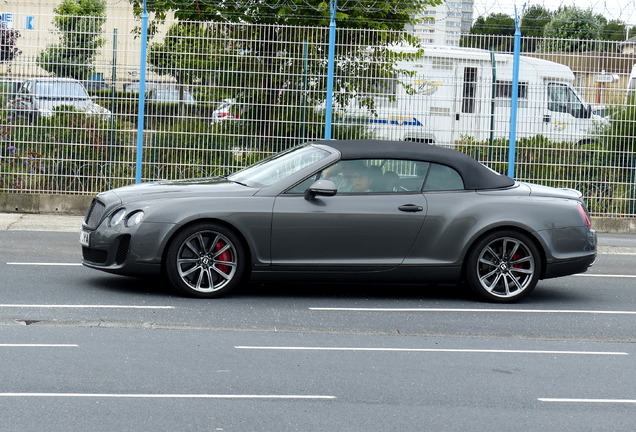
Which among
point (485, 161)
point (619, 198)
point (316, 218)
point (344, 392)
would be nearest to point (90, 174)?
point (485, 161)

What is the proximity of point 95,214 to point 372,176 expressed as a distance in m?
2.53

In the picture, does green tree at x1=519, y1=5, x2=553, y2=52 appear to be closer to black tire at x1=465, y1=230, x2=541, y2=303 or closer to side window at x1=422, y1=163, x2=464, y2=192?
side window at x1=422, y1=163, x2=464, y2=192

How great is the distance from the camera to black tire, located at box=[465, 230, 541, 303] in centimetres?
1016

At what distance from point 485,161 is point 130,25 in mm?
5444

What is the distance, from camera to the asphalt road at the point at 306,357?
20.3ft

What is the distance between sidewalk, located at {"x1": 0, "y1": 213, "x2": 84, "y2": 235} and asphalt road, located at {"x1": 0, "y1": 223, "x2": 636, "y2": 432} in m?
2.90

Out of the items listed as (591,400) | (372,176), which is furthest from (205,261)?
(591,400)

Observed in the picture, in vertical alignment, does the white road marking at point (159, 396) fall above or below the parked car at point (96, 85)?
below

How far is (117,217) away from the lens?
31.7ft

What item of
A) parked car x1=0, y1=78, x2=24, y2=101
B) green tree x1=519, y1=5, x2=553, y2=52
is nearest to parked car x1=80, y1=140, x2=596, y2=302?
green tree x1=519, y1=5, x2=553, y2=52

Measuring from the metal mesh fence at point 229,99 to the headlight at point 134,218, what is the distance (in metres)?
5.98

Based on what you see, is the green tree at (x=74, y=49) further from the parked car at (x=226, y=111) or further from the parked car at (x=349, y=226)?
the parked car at (x=349, y=226)

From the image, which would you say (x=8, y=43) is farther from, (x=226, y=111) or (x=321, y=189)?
(x=321, y=189)

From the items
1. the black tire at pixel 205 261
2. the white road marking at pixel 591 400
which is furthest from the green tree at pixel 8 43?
the white road marking at pixel 591 400
